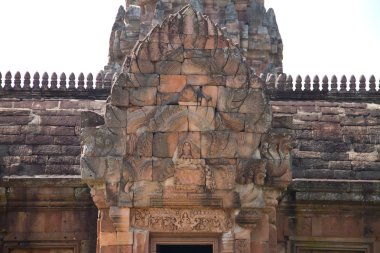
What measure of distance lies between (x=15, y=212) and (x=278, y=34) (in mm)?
12765

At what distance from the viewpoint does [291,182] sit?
12125 millimetres

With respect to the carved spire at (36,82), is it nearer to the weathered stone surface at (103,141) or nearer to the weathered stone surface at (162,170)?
the weathered stone surface at (103,141)

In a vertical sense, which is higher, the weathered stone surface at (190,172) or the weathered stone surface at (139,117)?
the weathered stone surface at (139,117)

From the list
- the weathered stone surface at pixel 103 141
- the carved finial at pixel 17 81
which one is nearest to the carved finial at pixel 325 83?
the carved finial at pixel 17 81

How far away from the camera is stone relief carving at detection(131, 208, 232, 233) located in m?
11.2

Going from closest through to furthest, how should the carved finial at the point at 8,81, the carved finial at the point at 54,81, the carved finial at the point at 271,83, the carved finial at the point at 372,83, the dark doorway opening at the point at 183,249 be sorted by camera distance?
the dark doorway opening at the point at 183,249 < the carved finial at the point at 271,83 < the carved finial at the point at 372,83 < the carved finial at the point at 54,81 < the carved finial at the point at 8,81

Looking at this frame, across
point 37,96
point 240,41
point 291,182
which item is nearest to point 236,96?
point 291,182

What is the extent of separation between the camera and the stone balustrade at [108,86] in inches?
684

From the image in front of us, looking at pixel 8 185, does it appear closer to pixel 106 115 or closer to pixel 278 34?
pixel 106 115

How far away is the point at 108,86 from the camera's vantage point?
1764 centimetres

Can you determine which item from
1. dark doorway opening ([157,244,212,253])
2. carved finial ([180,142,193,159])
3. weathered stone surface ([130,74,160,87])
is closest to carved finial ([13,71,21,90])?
dark doorway opening ([157,244,212,253])

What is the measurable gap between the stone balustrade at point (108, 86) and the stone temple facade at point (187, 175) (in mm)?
4293

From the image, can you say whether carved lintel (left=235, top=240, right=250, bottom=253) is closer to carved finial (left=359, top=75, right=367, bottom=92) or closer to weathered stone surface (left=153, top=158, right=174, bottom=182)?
weathered stone surface (left=153, top=158, right=174, bottom=182)

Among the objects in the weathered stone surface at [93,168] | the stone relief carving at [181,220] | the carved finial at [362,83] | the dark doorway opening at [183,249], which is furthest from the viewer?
the carved finial at [362,83]
